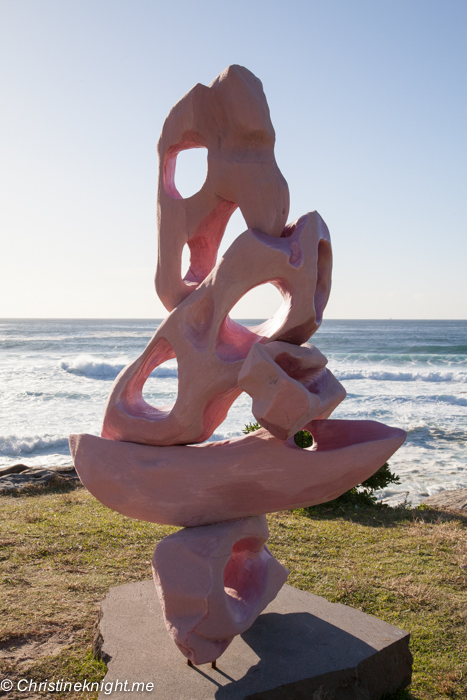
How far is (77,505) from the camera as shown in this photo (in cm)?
715

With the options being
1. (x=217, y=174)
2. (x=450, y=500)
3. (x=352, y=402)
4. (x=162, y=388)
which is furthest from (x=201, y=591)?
(x=162, y=388)

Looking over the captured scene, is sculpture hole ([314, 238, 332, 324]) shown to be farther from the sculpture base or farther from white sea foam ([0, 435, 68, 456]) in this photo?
white sea foam ([0, 435, 68, 456])

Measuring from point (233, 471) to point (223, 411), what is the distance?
45 cm

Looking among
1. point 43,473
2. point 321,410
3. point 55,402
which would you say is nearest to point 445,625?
point 321,410

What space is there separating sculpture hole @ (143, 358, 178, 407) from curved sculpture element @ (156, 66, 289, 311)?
1062 cm

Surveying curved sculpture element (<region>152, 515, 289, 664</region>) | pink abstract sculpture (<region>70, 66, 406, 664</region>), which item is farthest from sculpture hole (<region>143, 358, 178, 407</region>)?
curved sculpture element (<region>152, 515, 289, 664</region>)

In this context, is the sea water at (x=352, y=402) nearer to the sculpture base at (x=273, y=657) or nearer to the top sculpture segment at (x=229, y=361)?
the sculpture base at (x=273, y=657)

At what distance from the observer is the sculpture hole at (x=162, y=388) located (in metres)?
17.1

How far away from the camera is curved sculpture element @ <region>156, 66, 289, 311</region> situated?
323 cm

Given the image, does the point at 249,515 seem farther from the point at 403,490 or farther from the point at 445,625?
the point at 403,490

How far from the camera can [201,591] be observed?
305 cm

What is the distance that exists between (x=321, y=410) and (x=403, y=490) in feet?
21.0

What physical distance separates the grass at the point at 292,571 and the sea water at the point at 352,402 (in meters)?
2.29

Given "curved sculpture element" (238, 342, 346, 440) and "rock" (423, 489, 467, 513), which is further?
"rock" (423, 489, 467, 513)
